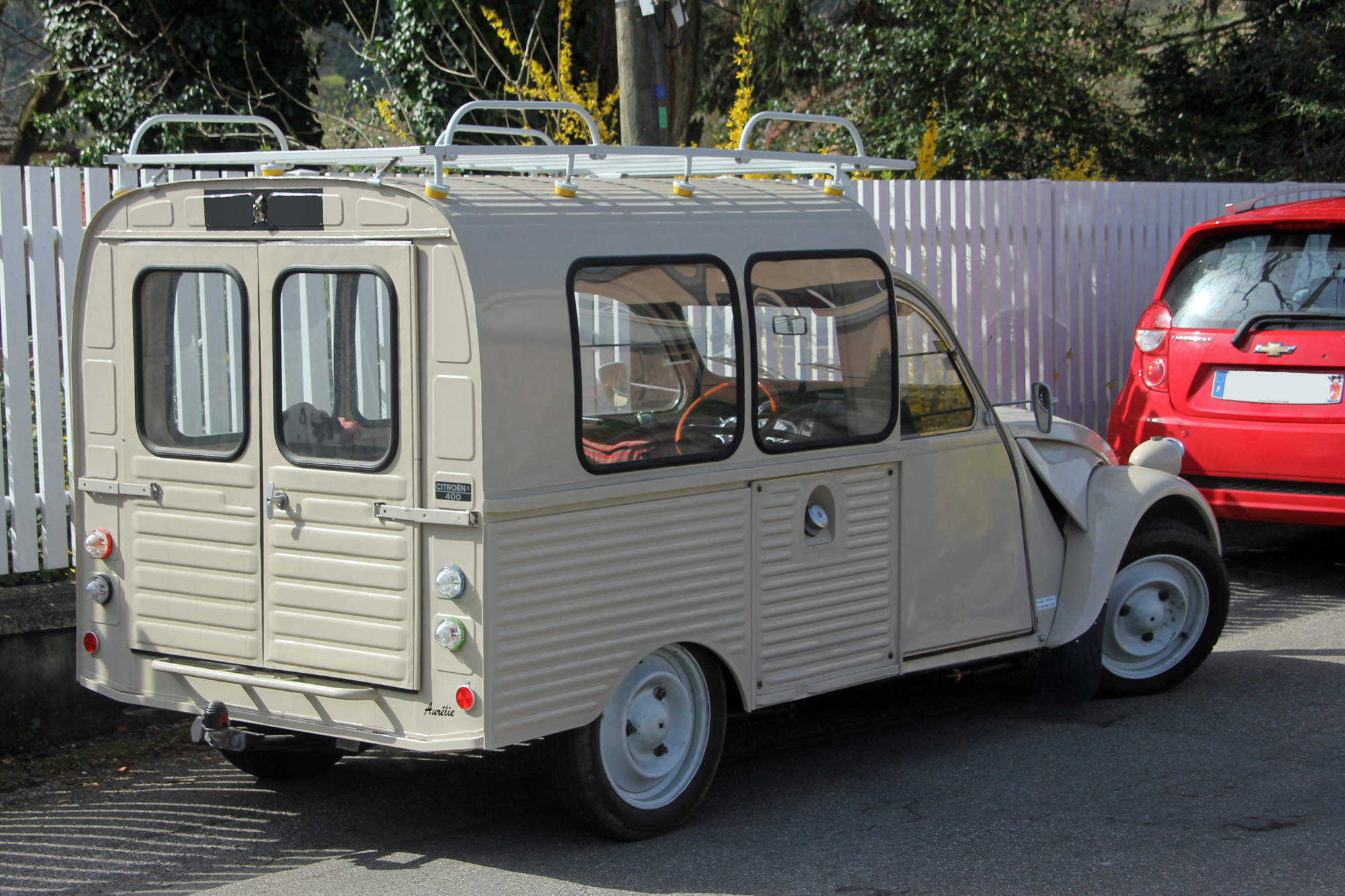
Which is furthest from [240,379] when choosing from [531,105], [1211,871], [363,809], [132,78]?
[132,78]

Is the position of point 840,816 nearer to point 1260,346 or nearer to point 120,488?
point 120,488

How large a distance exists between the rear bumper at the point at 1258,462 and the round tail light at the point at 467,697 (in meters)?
5.24

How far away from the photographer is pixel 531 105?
4328 millimetres

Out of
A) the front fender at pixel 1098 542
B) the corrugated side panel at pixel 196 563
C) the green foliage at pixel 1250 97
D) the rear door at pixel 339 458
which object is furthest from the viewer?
the green foliage at pixel 1250 97

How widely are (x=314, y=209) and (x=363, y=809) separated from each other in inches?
83.5

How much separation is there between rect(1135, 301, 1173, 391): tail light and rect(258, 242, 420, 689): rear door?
17.6 feet

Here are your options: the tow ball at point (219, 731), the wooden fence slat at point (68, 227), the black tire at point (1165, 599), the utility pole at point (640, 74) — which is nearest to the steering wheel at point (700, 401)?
the tow ball at point (219, 731)

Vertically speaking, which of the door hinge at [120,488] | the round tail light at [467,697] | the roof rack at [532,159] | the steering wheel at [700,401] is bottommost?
the round tail light at [467,697]

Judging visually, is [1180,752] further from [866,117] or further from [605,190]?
[866,117]

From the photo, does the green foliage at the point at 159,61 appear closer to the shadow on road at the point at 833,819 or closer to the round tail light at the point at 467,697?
the shadow on road at the point at 833,819

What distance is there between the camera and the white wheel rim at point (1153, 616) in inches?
240

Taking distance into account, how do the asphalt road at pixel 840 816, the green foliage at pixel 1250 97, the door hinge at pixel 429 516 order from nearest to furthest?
1. the door hinge at pixel 429 516
2. the asphalt road at pixel 840 816
3. the green foliage at pixel 1250 97

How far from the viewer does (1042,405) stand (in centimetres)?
580

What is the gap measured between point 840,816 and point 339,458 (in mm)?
2076
